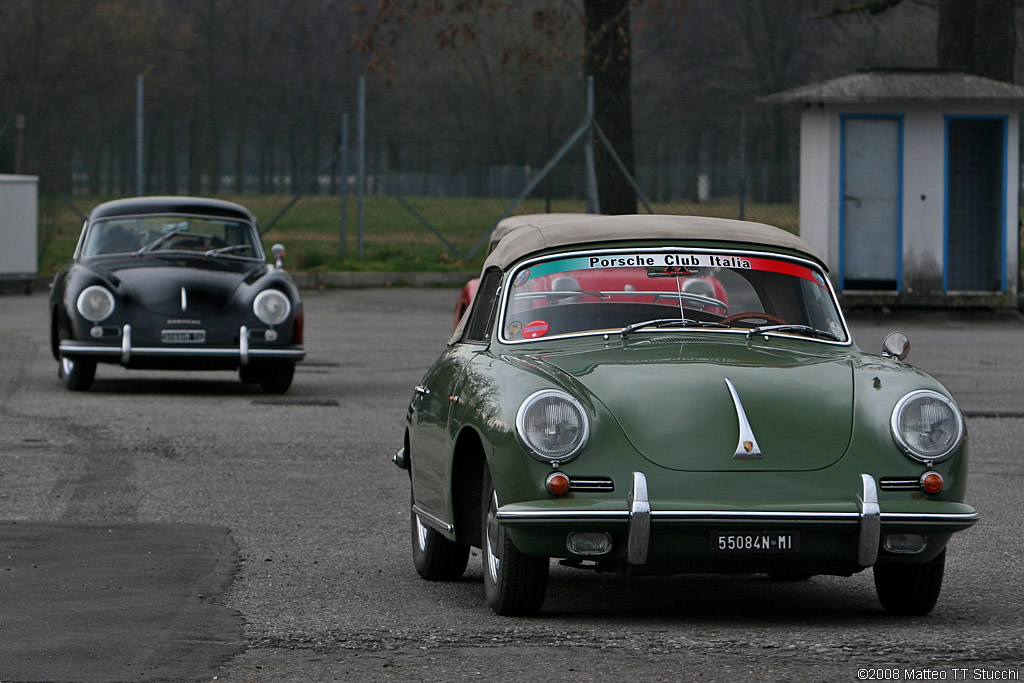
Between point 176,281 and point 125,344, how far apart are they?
0.72 m

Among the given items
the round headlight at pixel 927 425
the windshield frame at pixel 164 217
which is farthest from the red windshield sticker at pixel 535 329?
the windshield frame at pixel 164 217

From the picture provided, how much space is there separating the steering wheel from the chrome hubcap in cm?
131

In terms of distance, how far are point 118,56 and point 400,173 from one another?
32.9 m

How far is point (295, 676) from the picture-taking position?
188 inches

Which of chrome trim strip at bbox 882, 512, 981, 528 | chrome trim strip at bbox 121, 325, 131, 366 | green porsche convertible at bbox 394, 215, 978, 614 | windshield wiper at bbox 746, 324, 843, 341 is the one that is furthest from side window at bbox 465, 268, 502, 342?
chrome trim strip at bbox 121, 325, 131, 366

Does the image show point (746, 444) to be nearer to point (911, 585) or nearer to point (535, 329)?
point (911, 585)

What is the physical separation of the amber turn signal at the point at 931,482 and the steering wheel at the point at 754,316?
3.82 ft

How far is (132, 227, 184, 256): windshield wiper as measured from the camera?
14.2m

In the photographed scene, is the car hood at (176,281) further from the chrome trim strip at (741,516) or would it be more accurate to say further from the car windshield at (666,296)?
the chrome trim strip at (741,516)

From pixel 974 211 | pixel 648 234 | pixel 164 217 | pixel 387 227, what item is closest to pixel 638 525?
pixel 648 234

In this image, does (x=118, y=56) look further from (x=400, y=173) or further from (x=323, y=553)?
(x=323, y=553)

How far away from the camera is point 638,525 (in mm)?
5266

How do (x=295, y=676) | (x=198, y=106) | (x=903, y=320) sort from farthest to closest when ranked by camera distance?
(x=198, y=106), (x=903, y=320), (x=295, y=676)

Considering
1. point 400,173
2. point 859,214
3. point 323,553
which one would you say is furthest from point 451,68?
point 323,553
